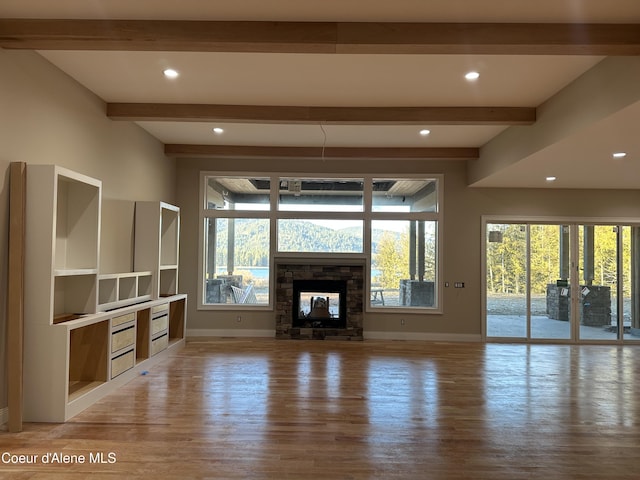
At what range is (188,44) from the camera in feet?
11.1

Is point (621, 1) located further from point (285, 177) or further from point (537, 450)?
point (285, 177)

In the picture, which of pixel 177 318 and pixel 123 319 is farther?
pixel 177 318

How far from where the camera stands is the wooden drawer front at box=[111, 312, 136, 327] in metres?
4.64

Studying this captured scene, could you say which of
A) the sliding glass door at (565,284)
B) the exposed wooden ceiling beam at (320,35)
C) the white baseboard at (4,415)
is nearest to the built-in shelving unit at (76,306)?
the white baseboard at (4,415)

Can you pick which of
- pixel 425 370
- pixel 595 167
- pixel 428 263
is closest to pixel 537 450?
pixel 425 370

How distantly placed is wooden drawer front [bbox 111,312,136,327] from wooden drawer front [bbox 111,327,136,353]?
0.32 feet

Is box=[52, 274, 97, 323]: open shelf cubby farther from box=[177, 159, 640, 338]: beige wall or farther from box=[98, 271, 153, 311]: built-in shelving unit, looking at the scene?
box=[177, 159, 640, 338]: beige wall

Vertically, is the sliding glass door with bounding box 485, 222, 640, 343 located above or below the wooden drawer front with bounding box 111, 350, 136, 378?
above

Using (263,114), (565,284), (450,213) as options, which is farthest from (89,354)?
(565,284)

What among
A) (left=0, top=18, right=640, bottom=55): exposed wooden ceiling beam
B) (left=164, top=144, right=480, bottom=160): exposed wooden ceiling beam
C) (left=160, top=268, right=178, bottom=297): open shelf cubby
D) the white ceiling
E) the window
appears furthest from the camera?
the window

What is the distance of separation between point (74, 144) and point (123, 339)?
213 cm

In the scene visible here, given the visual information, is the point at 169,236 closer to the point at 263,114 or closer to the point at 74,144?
the point at 74,144

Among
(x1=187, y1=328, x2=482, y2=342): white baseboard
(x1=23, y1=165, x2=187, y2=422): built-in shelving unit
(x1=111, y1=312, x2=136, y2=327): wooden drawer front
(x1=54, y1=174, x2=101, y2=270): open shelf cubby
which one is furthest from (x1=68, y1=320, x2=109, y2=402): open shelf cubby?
(x1=187, y1=328, x2=482, y2=342): white baseboard

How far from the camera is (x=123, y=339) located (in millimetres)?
4871
